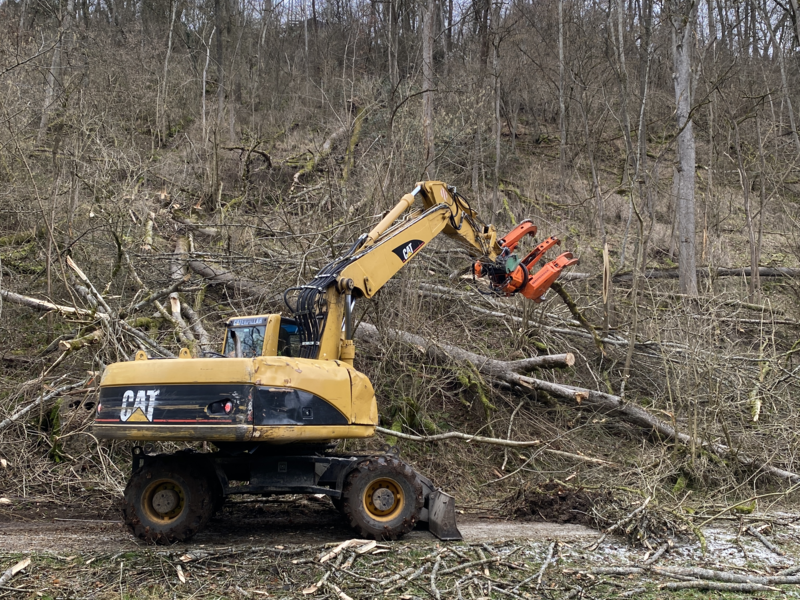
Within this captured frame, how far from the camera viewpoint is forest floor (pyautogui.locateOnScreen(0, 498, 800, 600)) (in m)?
5.33

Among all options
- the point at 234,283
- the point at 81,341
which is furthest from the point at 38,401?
the point at 234,283

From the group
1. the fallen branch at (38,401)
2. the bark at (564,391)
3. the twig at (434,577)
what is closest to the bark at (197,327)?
the fallen branch at (38,401)

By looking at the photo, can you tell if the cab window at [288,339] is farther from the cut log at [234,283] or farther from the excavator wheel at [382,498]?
the cut log at [234,283]

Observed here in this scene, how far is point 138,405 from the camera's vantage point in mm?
5969

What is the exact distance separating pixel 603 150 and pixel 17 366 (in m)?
19.7

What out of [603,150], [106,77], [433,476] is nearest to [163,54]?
[106,77]

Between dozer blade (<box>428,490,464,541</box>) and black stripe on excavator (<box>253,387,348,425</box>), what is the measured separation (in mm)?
1380

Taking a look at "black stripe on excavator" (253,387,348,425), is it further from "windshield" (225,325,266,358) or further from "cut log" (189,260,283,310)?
"cut log" (189,260,283,310)

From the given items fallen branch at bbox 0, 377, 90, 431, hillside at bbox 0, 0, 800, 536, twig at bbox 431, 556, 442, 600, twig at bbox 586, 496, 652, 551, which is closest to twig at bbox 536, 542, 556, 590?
twig at bbox 586, 496, 652, 551

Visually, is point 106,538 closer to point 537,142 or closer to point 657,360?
point 657,360

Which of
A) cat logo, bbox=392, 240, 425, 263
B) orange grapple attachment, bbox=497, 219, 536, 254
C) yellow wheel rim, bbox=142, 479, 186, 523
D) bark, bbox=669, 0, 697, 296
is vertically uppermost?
bark, bbox=669, 0, 697, 296

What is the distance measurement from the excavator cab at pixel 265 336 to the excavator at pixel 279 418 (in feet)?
0.04

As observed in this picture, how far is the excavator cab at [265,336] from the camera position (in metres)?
6.75

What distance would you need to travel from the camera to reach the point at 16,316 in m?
11.0
